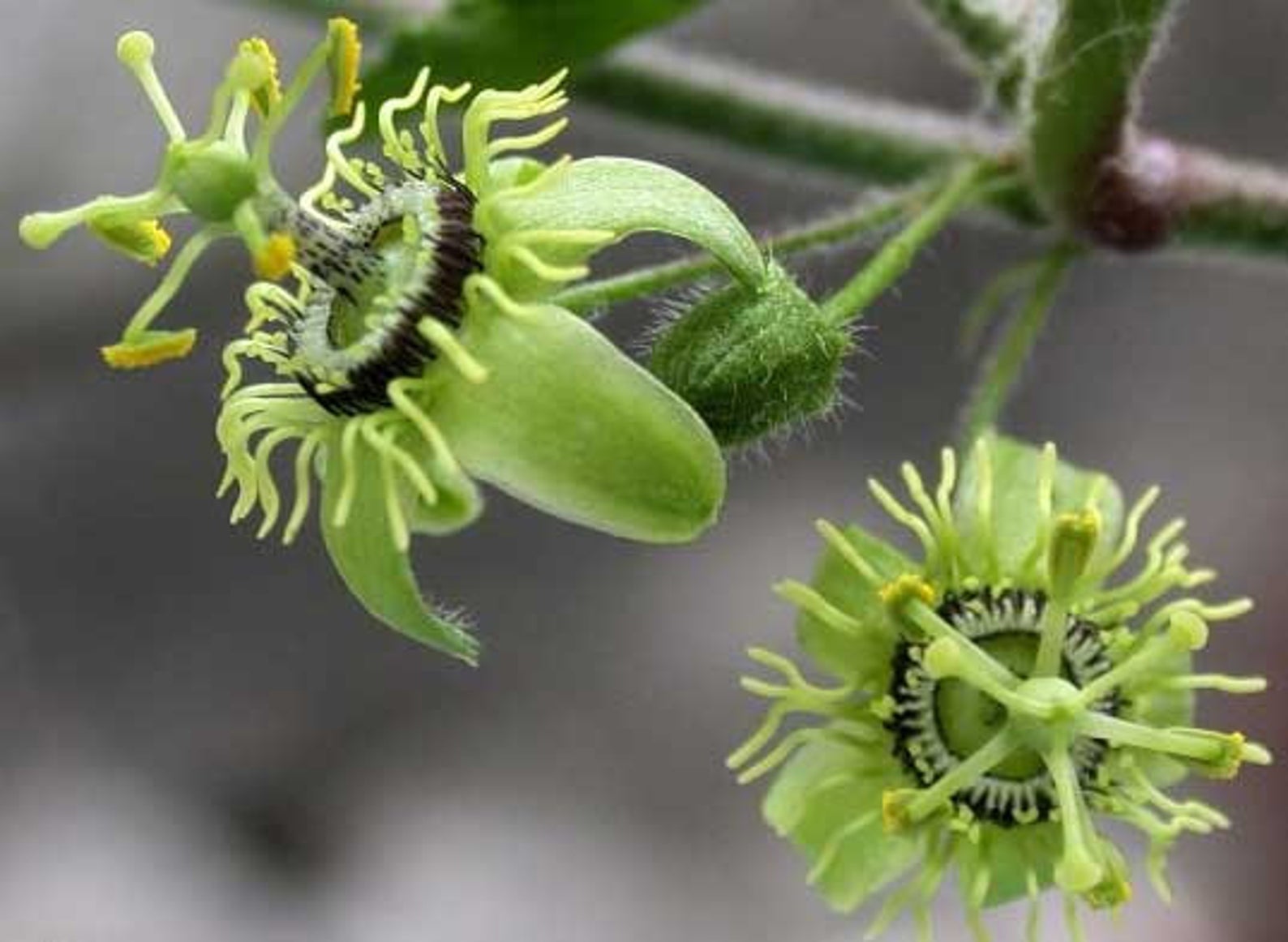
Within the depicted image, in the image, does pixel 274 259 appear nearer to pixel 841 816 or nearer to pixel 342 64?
pixel 342 64

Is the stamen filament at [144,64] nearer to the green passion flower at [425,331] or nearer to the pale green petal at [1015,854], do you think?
the green passion flower at [425,331]

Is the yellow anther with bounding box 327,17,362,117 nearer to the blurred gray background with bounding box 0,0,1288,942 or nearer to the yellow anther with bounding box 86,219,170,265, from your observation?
the yellow anther with bounding box 86,219,170,265

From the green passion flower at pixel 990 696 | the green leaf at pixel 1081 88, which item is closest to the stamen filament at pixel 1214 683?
the green passion flower at pixel 990 696

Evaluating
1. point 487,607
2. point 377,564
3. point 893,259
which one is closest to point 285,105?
point 377,564

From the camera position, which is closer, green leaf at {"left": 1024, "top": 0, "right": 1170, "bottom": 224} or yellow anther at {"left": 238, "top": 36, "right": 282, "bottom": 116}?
yellow anther at {"left": 238, "top": 36, "right": 282, "bottom": 116}

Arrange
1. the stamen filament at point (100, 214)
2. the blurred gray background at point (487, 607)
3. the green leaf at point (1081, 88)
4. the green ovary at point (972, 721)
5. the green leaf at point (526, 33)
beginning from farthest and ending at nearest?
the blurred gray background at point (487, 607), the green leaf at point (526, 33), the green leaf at point (1081, 88), the green ovary at point (972, 721), the stamen filament at point (100, 214)

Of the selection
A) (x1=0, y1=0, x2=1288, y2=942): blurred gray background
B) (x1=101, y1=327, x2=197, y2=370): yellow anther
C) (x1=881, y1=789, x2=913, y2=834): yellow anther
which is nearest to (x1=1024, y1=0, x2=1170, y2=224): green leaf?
(x1=881, y1=789, x2=913, y2=834): yellow anther
